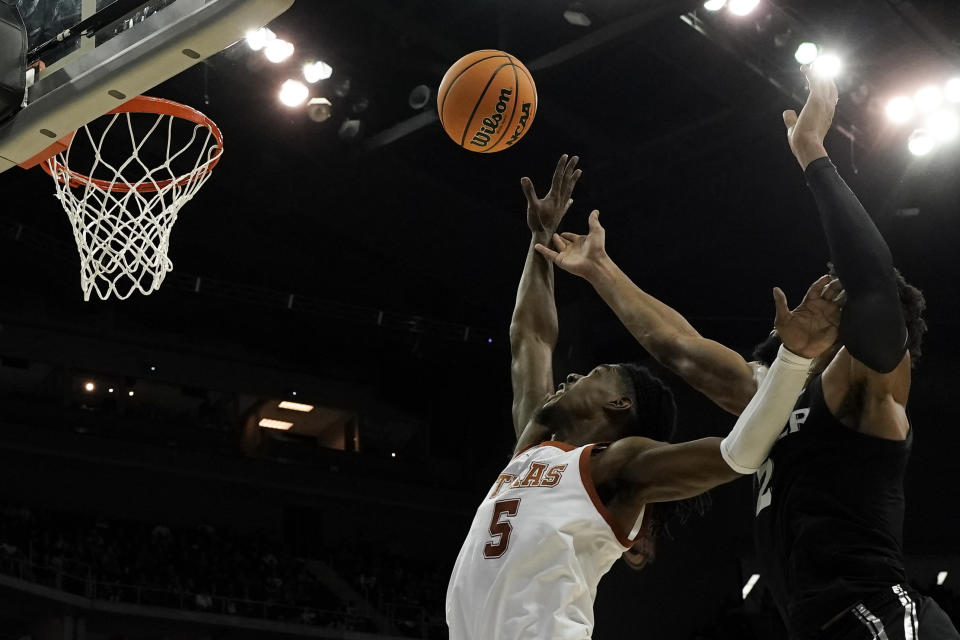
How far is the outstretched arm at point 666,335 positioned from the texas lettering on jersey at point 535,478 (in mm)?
444

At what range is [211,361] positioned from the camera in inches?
684

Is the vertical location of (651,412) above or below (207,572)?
below

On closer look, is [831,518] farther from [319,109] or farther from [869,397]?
[319,109]

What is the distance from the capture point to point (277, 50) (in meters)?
9.31

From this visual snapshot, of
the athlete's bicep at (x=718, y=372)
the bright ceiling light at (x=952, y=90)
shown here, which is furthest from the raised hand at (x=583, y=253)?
the bright ceiling light at (x=952, y=90)

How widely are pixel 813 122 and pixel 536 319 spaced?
4.72 ft

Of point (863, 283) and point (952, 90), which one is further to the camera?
point (952, 90)

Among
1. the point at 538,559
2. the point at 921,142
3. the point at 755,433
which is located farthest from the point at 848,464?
the point at 921,142

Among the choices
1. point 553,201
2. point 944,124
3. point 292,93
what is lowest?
point 553,201

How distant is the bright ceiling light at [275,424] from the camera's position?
18891 mm

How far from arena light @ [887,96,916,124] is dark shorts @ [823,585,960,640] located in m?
8.25

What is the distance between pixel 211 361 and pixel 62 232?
12.0 feet

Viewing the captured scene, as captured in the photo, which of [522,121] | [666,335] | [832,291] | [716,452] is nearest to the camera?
[832,291]

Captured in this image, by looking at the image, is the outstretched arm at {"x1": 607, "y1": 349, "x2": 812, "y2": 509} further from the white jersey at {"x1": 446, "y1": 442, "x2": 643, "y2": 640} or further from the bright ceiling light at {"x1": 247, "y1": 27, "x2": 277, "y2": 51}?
the bright ceiling light at {"x1": 247, "y1": 27, "x2": 277, "y2": 51}
